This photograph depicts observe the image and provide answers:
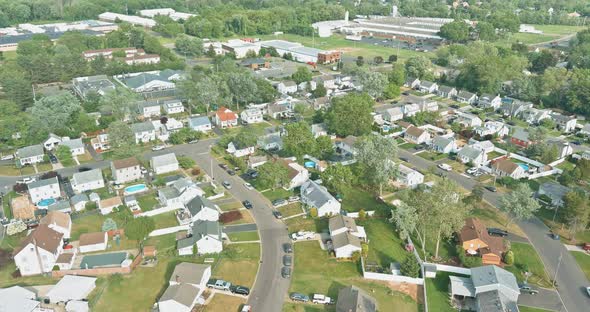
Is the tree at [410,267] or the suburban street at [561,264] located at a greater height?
the tree at [410,267]

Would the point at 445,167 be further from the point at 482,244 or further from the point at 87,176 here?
the point at 87,176

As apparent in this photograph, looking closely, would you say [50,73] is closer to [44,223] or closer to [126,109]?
[126,109]

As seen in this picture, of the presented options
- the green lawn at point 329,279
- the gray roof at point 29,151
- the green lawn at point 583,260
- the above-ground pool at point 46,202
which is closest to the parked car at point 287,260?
the green lawn at point 329,279

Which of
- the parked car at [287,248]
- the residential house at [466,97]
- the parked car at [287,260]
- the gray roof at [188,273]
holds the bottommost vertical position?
the parked car at [287,260]

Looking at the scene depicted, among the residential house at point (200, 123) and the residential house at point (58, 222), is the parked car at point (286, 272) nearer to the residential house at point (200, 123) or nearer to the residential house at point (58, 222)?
the residential house at point (58, 222)

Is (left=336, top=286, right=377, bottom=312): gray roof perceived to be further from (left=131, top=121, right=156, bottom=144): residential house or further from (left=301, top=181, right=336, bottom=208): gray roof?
(left=131, top=121, right=156, bottom=144): residential house

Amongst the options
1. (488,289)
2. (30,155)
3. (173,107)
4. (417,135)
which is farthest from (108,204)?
(417,135)

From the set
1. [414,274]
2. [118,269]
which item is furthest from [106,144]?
[414,274]
